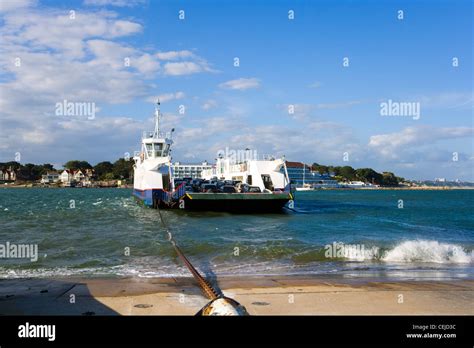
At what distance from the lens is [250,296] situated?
341 inches

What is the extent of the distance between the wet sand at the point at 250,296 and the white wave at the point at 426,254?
180 inches

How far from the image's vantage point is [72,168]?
200 meters

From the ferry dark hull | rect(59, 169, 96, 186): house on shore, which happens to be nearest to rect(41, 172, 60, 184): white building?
rect(59, 169, 96, 186): house on shore

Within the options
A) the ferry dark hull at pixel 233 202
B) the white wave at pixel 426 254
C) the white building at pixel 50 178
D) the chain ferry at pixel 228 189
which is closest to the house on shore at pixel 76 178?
the white building at pixel 50 178

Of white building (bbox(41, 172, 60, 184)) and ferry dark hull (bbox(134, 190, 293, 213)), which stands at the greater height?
white building (bbox(41, 172, 60, 184))

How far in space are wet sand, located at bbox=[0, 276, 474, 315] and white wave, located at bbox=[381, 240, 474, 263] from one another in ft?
15.0

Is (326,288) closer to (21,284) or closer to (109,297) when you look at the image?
(109,297)

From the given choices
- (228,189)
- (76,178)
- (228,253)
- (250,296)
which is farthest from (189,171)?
(76,178)

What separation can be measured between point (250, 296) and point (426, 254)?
396 inches

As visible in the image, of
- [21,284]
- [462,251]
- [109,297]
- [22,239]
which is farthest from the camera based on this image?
[22,239]

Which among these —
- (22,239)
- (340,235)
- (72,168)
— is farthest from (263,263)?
(72,168)

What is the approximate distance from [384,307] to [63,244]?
43.6 ft

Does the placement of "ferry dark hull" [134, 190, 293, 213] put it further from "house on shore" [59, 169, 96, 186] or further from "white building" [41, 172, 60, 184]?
"white building" [41, 172, 60, 184]

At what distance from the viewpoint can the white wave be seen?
1583 centimetres
